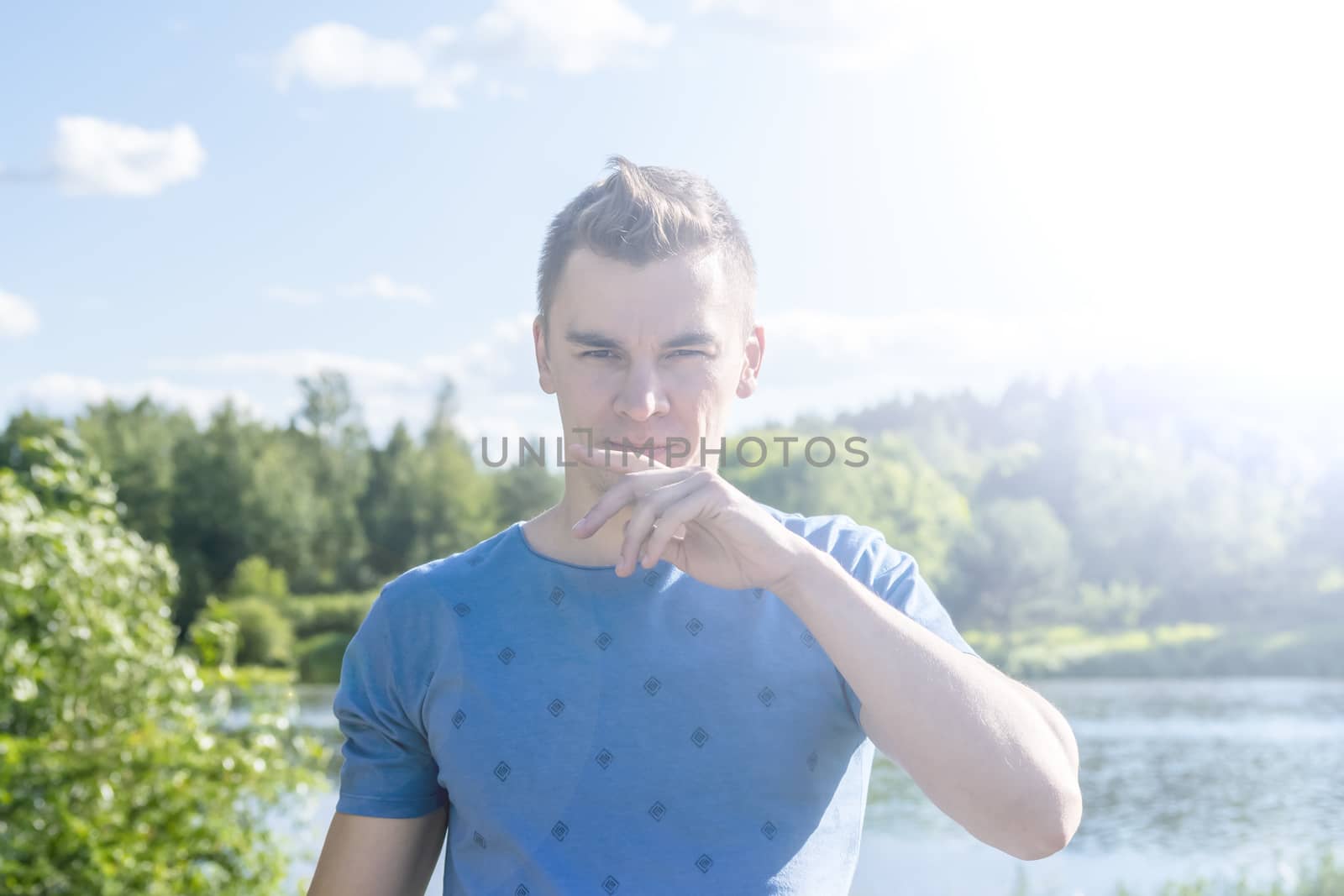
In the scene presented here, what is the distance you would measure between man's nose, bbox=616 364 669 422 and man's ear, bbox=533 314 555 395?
0.55 feet

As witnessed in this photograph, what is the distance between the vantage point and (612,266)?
160cm

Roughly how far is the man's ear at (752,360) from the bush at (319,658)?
2492 cm

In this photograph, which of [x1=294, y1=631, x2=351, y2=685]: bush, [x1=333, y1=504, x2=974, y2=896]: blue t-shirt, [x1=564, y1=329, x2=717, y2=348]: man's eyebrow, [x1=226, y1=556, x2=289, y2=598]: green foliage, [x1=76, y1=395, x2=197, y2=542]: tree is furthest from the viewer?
[x1=76, y1=395, x2=197, y2=542]: tree

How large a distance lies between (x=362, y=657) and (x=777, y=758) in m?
0.56

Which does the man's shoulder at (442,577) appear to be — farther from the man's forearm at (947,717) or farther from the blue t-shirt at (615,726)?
the man's forearm at (947,717)

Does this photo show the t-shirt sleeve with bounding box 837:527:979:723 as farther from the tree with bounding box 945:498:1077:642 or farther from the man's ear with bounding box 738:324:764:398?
the tree with bounding box 945:498:1077:642

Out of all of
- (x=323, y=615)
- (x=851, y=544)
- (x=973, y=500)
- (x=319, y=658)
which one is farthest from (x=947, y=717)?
(x=973, y=500)

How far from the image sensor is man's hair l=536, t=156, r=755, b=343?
5.23ft

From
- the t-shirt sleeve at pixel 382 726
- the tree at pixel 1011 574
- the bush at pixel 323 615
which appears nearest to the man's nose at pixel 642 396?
the t-shirt sleeve at pixel 382 726

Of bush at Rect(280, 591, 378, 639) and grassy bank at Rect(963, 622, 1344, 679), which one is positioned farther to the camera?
bush at Rect(280, 591, 378, 639)

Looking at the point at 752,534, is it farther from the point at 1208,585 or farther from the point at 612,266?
the point at 1208,585

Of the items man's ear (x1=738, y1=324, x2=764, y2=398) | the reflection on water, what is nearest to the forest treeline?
the reflection on water

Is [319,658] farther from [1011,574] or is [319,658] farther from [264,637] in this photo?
[1011,574]

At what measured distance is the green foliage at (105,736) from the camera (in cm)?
388
